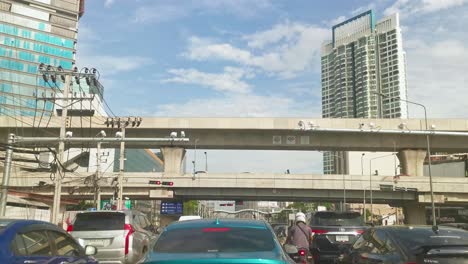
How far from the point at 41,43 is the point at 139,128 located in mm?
80986

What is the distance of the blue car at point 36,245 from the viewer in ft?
18.5

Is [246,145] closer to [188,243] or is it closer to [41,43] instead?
[188,243]

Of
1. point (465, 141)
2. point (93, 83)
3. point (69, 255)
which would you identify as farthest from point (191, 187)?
point (69, 255)

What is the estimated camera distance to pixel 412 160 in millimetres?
47500

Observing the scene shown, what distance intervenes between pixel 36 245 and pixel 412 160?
45.3 metres

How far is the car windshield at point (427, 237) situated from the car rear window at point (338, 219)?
6693mm

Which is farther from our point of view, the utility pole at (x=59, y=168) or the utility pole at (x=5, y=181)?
the utility pole at (x=59, y=168)

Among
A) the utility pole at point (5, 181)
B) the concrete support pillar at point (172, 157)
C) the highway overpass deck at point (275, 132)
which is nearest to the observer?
the utility pole at point (5, 181)

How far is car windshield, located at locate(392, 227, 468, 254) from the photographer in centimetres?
758

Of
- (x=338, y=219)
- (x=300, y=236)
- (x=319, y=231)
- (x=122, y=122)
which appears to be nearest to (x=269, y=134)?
(x=122, y=122)

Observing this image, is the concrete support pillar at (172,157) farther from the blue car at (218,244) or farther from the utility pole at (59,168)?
the blue car at (218,244)

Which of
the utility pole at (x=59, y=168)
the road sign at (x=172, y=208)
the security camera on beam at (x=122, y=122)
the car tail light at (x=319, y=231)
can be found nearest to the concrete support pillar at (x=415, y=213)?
the road sign at (x=172, y=208)

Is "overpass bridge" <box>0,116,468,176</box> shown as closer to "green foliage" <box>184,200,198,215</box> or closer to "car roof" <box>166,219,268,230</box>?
"car roof" <box>166,219,268,230</box>

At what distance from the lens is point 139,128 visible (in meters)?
46.6
